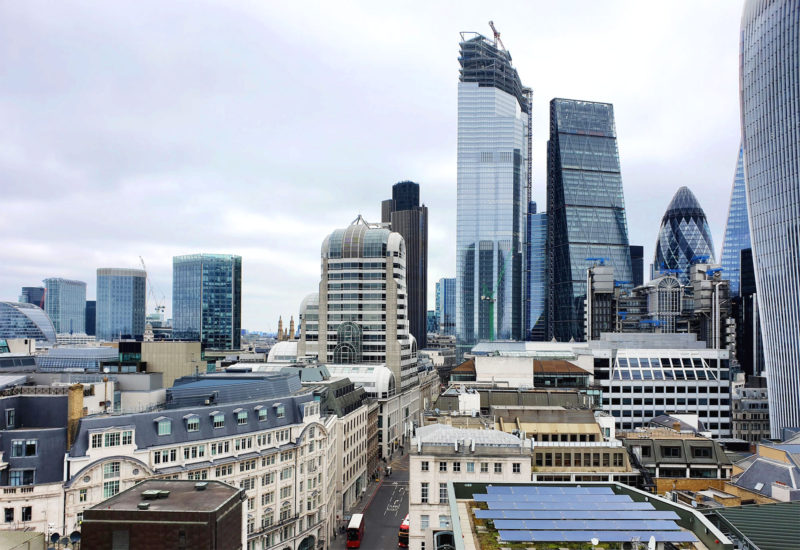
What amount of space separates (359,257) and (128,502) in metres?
150

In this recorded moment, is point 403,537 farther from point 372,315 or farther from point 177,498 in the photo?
point 372,315

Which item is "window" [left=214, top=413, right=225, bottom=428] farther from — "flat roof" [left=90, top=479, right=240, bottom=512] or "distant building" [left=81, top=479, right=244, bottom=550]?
"distant building" [left=81, top=479, right=244, bottom=550]

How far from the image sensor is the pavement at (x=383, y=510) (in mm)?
108875

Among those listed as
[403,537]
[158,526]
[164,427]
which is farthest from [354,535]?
[158,526]

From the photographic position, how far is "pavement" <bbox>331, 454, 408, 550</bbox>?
109 m

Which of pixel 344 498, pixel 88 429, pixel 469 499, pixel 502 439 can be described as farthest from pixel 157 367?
pixel 469 499

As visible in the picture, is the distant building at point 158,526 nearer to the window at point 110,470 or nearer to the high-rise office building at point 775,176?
the window at point 110,470

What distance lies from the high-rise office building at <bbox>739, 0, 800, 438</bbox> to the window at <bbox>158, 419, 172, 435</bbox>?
476 feet

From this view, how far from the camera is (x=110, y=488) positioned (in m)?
76.1

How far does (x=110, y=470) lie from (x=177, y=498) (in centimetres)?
2931

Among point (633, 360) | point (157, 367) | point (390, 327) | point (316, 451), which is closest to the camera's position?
point (316, 451)

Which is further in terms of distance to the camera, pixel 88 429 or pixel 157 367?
pixel 157 367

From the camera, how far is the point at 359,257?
7859 inches

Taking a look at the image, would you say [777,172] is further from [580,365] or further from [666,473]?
[666,473]
